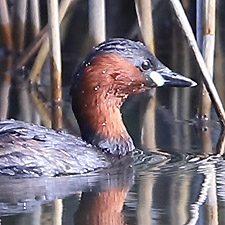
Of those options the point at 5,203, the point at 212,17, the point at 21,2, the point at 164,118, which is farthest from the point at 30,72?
the point at 5,203

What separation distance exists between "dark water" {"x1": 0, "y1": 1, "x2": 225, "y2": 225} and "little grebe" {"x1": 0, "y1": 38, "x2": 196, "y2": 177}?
5.1 inches

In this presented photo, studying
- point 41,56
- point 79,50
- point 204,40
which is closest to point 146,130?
point 204,40

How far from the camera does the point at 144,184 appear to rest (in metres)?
6.62

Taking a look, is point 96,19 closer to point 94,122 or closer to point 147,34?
point 147,34

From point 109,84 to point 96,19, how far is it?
4.15ft

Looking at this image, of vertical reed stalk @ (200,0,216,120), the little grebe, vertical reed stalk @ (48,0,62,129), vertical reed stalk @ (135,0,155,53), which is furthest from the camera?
vertical reed stalk @ (135,0,155,53)

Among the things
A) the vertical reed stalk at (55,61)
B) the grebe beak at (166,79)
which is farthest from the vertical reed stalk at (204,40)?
the vertical reed stalk at (55,61)

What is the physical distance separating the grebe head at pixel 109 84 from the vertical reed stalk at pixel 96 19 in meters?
1.12

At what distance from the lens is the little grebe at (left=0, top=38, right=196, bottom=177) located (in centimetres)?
683

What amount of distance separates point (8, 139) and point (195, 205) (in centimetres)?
145

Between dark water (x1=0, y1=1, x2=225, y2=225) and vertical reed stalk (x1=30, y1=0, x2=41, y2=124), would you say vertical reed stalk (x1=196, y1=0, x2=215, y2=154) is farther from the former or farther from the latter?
vertical reed stalk (x1=30, y1=0, x2=41, y2=124)

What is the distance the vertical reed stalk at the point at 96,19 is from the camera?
27.6 ft

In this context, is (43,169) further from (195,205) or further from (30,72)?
(30,72)

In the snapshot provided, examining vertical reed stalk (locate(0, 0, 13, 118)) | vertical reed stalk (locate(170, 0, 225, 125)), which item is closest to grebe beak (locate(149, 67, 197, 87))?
vertical reed stalk (locate(170, 0, 225, 125))
